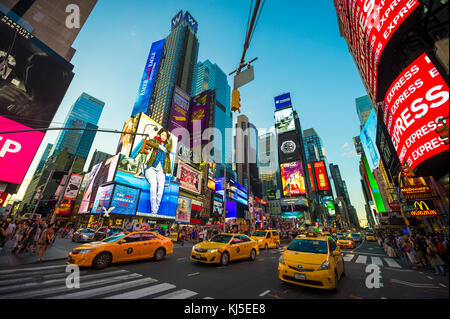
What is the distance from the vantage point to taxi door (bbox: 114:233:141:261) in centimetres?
824

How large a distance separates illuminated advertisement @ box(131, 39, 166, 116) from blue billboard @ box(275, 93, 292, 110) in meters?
69.8

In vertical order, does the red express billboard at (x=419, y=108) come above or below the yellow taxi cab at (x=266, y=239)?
above

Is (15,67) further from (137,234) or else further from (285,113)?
(285,113)

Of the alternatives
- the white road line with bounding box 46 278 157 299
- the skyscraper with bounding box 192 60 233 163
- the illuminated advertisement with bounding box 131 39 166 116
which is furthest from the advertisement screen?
the white road line with bounding box 46 278 157 299

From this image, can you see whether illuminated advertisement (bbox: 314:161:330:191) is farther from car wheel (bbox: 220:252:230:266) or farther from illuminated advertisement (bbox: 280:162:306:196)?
car wheel (bbox: 220:252:230:266)

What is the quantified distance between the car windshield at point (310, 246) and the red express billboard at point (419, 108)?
7.38 meters

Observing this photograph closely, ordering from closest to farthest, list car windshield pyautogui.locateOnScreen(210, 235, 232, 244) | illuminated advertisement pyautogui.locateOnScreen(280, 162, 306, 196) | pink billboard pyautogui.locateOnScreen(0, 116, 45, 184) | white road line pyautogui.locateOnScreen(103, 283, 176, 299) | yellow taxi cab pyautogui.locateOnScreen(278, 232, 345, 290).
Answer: white road line pyautogui.locateOnScreen(103, 283, 176, 299) → yellow taxi cab pyautogui.locateOnScreen(278, 232, 345, 290) → car windshield pyautogui.locateOnScreen(210, 235, 232, 244) → pink billboard pyautogui.locateOnScreen(0, 116, 45, 184) → illuminated advertisement pyautogui.locateOnScreen(280, 162, 306, 196)

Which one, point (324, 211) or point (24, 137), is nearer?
point (24, 137)

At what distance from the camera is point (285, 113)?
10144cm

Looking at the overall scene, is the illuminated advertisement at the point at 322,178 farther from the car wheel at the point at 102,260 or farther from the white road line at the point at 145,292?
the white road line at the point at 145,292

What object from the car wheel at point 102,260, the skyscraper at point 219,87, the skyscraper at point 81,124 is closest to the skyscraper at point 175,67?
the skyscraper at point 219,87

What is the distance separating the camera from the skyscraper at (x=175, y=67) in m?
85.5
